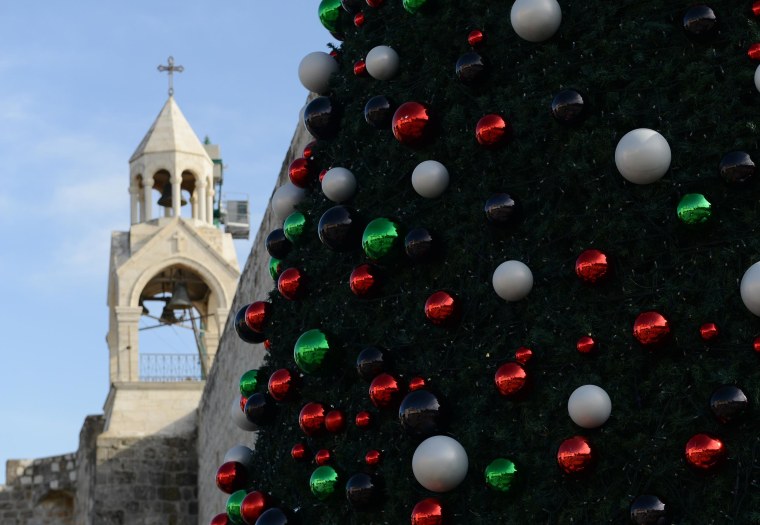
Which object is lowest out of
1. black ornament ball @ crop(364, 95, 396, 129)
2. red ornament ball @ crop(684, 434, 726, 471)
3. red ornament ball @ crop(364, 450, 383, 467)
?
red ornament ball @ crop(684, 434, 726, 471)

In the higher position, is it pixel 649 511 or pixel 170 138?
pixel 170 138

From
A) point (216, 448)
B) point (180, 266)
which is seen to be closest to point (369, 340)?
point (216, 448)

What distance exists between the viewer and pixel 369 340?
4.58 meters

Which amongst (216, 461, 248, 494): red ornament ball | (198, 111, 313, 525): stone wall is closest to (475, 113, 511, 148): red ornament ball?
(216, 461, 248, 494): red ornament ball

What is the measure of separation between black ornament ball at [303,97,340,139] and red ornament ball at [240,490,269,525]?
1.23m

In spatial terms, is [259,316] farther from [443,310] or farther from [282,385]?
[443,310]

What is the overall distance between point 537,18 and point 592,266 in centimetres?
78

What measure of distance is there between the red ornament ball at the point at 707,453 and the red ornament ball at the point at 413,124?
136cm

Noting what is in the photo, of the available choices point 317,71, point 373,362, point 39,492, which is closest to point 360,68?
point 317,71

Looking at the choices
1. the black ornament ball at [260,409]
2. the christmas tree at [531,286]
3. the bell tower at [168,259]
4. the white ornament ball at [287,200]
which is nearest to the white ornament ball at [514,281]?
the christmas tree at [531,286]

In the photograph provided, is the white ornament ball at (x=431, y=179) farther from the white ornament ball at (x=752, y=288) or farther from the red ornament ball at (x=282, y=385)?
the white ornament ball at (x=752, y=288)

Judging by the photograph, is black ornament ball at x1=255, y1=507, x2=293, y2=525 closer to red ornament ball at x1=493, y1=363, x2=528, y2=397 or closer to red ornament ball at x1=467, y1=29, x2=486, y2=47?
red ornament ball at x1=493, y1=363, x2=528, y2=397

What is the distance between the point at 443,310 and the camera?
4258mm

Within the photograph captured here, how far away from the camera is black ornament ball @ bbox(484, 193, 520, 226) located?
421 centimetres
